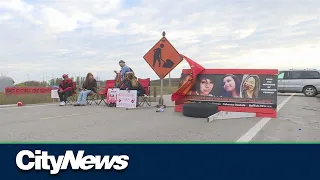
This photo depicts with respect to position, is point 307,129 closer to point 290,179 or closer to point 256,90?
point 256,90

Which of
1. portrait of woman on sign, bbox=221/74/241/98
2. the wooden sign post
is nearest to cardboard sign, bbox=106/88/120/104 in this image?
the wooden sign post

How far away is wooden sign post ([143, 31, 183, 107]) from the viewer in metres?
13.3

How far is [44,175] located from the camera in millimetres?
3170

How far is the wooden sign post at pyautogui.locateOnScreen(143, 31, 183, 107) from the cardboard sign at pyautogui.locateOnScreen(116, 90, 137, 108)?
1.13 m

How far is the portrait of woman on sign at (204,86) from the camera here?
11.1m

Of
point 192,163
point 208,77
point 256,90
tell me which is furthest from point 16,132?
point 256,90

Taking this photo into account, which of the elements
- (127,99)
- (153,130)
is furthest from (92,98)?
(153,130)

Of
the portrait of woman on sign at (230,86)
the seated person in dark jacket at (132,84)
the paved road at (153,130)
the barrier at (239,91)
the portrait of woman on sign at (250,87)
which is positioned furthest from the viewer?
the seated person in dark jacket at (132,84)

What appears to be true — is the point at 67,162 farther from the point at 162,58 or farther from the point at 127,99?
the point at 162,58

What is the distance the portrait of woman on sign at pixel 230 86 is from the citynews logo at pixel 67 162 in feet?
25.9

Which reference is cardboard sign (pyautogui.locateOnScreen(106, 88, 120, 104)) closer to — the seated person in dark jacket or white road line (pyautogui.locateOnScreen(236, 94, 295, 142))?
the seated person in dark jacket

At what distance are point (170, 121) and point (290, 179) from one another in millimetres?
5736

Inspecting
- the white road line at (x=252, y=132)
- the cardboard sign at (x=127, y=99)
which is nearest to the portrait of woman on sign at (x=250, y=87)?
the white road line at (x=252, y=132)

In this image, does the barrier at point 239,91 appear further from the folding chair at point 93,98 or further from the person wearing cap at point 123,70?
the folding chair at point 93,98
